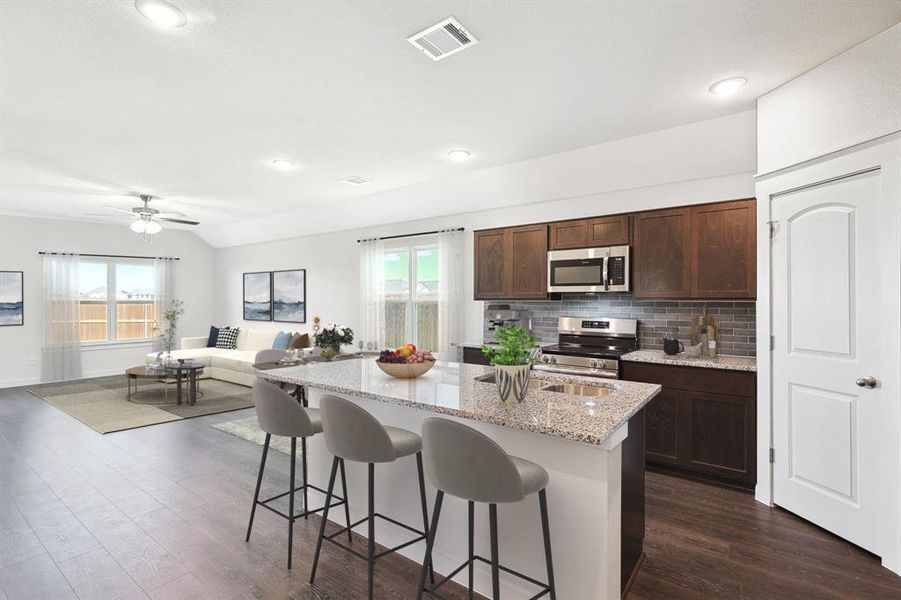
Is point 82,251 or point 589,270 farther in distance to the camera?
point 82,251

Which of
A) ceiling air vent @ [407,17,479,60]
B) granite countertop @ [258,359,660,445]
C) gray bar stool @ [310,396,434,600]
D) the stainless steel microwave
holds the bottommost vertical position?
gray bar stool @ [310,396,434,600]

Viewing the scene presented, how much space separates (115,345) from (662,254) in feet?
30.2

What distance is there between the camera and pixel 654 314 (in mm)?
4453

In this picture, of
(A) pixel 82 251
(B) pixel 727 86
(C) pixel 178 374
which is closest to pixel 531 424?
(B) pixel 727 86

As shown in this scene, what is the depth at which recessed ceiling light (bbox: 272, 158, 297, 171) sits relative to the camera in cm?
466

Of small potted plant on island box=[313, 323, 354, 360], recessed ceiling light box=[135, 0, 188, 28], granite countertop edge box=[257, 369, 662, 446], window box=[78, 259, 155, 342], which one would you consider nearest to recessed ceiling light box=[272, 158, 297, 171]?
small potted plant on island box=[313, 323, 354, 360]

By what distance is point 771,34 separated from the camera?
2.44 meters

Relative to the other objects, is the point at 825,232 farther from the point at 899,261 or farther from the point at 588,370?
the point at 588,370

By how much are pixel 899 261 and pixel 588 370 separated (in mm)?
2174

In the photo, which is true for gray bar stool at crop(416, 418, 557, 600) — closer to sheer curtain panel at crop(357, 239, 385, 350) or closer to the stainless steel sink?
the stainless steel sink

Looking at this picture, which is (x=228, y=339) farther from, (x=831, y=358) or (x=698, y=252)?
(x=831, y=358)

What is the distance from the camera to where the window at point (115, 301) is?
8.30 meters

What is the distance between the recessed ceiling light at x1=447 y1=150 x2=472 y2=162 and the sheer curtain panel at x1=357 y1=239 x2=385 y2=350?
97.3 inches

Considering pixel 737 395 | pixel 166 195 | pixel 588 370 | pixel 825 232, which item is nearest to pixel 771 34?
pixel 825 232
